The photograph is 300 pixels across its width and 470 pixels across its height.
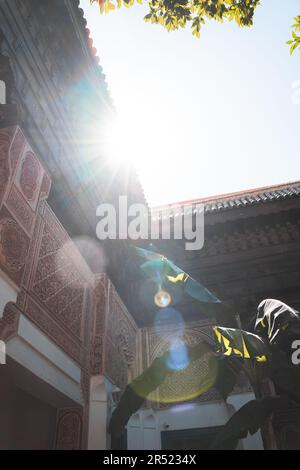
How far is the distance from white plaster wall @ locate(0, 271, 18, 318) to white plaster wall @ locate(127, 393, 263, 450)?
2.91 m

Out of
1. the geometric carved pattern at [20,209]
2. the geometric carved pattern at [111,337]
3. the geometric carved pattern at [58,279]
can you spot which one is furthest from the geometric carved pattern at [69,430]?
the geometric carved pattern at [20,209]

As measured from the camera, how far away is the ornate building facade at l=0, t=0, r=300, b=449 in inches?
102

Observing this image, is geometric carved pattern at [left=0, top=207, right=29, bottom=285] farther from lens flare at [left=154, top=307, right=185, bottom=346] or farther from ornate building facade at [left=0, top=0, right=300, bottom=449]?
lens flare at [left=154, top=307, right=185, bottom=346]

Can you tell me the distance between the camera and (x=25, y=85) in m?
2.82

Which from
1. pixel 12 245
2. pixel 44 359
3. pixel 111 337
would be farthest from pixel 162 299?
pixel 12 245

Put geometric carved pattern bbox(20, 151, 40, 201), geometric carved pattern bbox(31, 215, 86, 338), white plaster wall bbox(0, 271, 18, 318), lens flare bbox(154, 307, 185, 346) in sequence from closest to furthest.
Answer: white plaster wall bbox(0, 271, 18, 318) < geometric carved pattern bbox(20, 151, 40, 201) < geometric carved pattern bbox(31, 215, 86, 338) < lens flare bbox(154, 307, 185, 346)

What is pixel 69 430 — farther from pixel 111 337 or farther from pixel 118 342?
pixel 118 342

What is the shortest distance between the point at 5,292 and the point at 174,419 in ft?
10.8

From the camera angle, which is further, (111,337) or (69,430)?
(111,337)

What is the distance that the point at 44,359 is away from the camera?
284cm

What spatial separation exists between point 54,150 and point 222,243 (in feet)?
9.75

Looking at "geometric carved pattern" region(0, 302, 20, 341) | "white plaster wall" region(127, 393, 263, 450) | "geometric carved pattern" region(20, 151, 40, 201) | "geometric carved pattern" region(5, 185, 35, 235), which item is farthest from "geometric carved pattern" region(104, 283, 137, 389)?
"geometric carved pattern" region(20, 151, 40, 201)

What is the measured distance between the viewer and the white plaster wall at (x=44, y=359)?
8.28ft

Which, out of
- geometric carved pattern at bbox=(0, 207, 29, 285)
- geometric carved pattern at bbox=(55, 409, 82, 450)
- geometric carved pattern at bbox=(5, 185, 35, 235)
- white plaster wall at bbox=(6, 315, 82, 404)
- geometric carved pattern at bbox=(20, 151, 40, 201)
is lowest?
geometric carved pattern at bbox=(55, 409, 82, 450)
